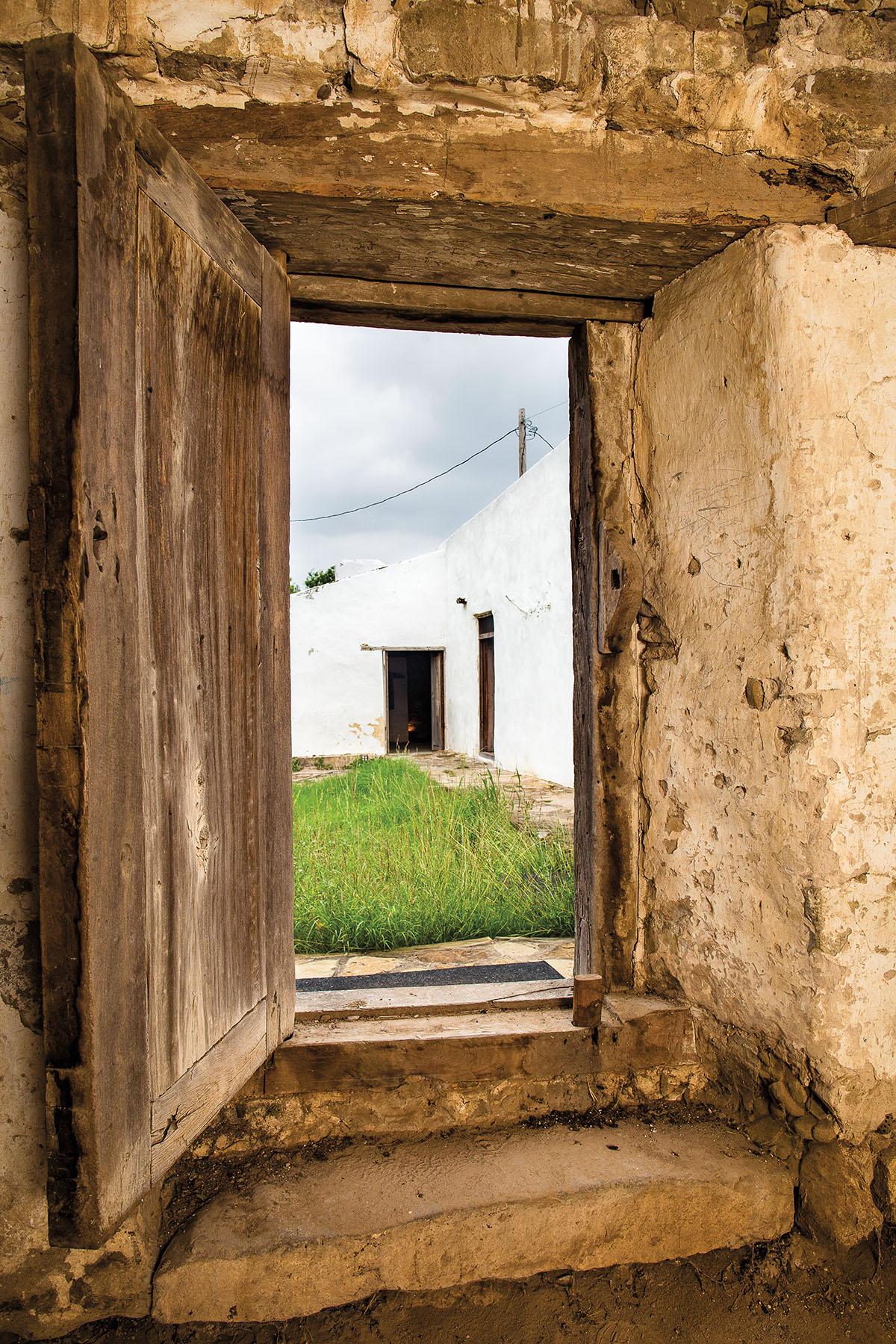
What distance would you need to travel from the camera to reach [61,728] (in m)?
0.98

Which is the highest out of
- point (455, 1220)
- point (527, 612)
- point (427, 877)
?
point (527, 612)

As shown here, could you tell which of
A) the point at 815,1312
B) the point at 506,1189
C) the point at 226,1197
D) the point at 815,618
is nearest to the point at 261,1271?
the point at 226,1197

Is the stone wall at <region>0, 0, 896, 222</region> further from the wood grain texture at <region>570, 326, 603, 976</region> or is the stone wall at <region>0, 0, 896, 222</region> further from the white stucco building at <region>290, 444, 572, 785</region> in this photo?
the white stucco building at <region>290, 444, 572, 785</region>

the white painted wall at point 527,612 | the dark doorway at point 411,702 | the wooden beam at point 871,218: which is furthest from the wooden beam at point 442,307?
the dark doorway at point 411,702

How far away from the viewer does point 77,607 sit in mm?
985

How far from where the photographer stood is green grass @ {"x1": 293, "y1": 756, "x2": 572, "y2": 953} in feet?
9.70

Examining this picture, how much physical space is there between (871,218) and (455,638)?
10306 mm

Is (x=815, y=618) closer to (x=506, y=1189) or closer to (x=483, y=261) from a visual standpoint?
(x=483, y=261)

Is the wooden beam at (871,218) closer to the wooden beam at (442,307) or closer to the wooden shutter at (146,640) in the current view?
the wooden beam at (442,307)

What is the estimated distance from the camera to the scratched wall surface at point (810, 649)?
150 centimetres

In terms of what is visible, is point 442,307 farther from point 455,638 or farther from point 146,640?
point 455,638

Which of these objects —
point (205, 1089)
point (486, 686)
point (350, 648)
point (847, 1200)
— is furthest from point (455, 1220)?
point (350, 648)

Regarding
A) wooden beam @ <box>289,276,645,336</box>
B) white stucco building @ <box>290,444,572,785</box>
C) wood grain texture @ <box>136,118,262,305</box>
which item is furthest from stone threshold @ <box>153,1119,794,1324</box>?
white stucco building @ <box>290,444,572,785</box>

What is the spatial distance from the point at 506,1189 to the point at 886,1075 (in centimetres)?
86
